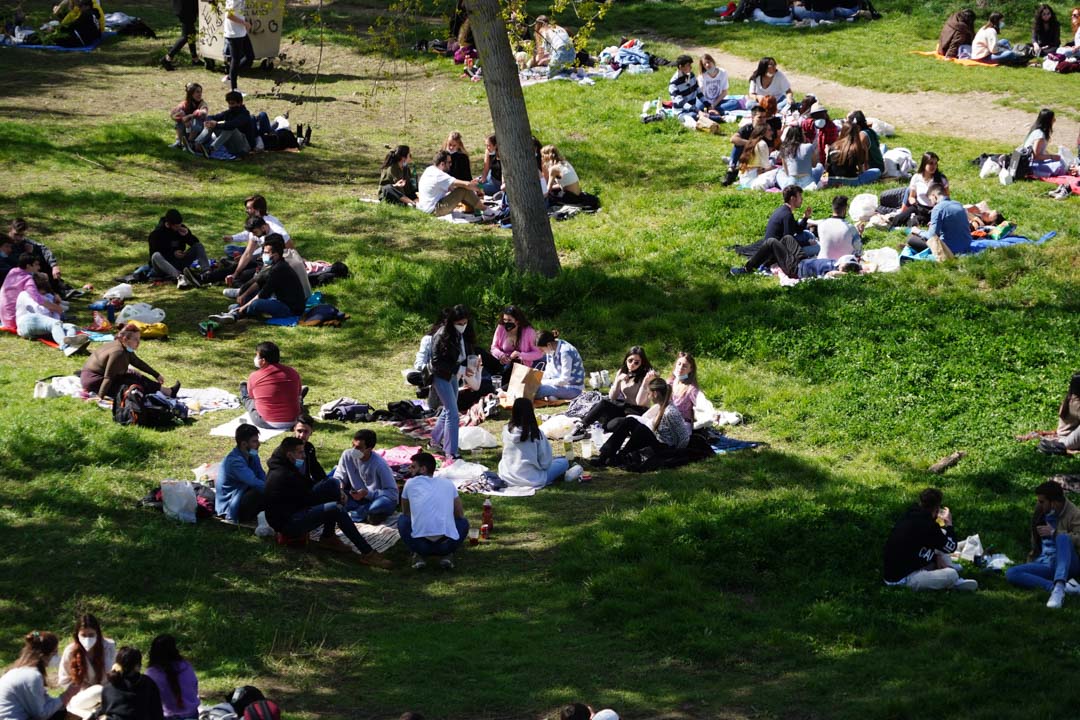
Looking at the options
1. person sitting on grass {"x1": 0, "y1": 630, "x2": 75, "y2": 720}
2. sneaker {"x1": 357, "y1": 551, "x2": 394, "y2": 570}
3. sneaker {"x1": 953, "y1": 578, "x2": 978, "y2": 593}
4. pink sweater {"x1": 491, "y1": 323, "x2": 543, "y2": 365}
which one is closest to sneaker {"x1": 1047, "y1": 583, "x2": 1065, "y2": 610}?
sneaker {"x1": 953, "y1": 578, "x2": 978, "y2": 593}

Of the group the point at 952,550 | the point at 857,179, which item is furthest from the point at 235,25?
the point at 952,550

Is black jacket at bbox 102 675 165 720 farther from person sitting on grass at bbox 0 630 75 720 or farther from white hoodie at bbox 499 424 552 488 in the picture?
white hoodie at bbox 499 424 552 488

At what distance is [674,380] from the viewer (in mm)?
14273

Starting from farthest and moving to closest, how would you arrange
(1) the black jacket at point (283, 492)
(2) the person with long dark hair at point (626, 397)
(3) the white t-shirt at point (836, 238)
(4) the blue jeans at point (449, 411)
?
(3) the white t-shirt at point (836, 238)
(2) the person with long dark hair at point (626, 397)
(4) the blue jeans at point (449, 411)
(1) the black jacket at point (283, 492)

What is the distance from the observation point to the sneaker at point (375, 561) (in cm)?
1159

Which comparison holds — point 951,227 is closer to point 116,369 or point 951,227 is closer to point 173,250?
point 173,250

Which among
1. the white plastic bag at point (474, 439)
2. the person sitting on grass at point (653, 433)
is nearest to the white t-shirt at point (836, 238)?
the person sitting on grass at point (653, 433)

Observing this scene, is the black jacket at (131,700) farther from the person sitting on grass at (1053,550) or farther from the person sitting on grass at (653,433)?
the person sitting on grass at (1053,550)

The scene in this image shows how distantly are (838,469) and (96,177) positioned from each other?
1422cm

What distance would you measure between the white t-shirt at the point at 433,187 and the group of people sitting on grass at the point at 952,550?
11.9 metres

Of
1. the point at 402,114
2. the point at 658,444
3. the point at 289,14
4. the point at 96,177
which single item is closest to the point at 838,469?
the point at 658,444

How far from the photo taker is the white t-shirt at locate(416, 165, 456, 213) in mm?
21125

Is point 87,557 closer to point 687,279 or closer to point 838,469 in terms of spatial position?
point 838,469

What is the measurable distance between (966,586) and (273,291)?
10.0 m
